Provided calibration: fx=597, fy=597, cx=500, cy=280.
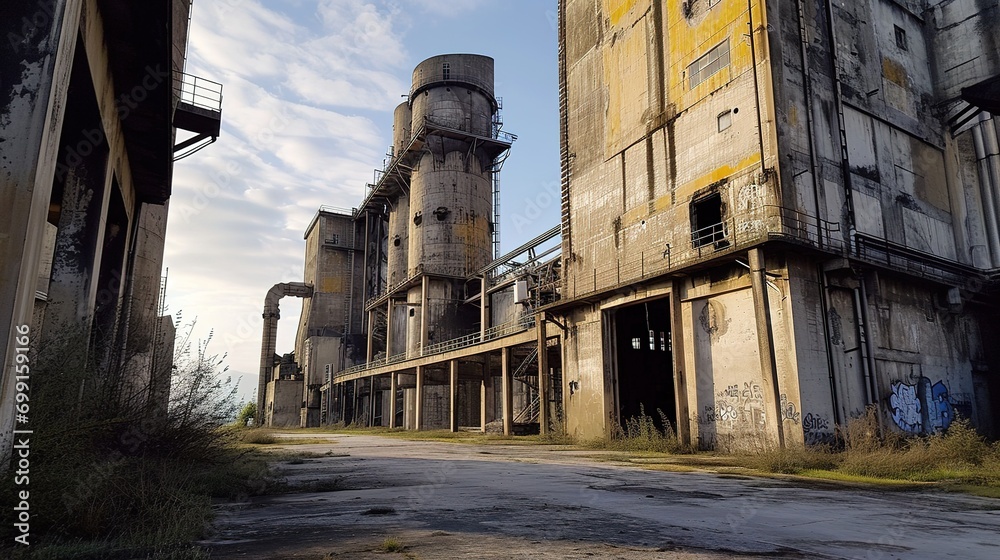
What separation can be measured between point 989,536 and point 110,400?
30.7 ft

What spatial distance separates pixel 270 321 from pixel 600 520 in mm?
54733

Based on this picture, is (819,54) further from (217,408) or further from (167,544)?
(167,544)

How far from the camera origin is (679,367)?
17.7m

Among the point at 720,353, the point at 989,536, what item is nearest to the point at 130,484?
the point at 989,536

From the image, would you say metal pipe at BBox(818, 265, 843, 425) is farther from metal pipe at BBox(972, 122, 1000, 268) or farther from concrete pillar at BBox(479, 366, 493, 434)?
concrete pillar at BBox(479, 366, 493, 434)

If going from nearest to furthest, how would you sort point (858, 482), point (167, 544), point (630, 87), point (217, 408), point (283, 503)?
point (167, 544)
point (283, 503)
point (217, 408)
point (858, 482)
point (630, 87)

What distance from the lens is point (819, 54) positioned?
56.9 ft

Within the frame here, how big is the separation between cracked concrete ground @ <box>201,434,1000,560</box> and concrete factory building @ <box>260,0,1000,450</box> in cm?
701

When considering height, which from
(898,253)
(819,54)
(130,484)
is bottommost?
(130,484)

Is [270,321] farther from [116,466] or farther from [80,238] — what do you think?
[116,466]

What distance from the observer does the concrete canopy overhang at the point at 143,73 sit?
9203 millimetres

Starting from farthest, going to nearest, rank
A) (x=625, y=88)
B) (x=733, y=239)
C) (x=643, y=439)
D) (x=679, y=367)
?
(x=625, y=88)
(x=643, y=439)
(x=679, y=367)
(x=733, y=239)

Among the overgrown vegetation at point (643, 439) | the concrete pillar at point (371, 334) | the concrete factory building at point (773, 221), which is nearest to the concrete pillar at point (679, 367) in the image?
the concrete factory building at point (773, 221)

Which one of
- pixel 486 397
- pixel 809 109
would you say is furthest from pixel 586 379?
pixel 486 397
